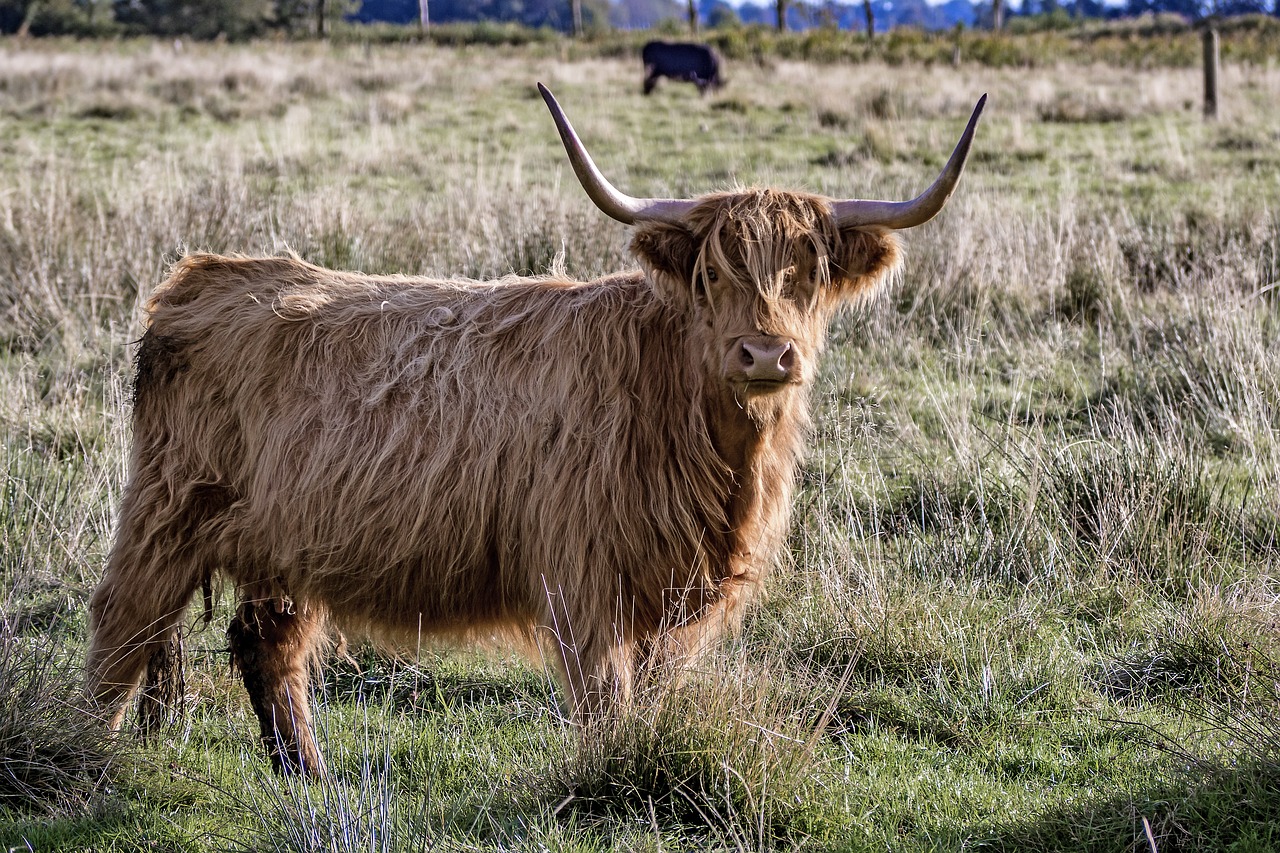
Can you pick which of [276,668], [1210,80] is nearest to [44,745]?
[276,668]

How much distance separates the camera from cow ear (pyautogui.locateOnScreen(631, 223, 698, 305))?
2705 mm

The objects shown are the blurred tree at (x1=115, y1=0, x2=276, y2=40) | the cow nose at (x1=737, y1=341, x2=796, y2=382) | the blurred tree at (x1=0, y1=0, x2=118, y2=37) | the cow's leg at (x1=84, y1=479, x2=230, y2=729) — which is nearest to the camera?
the cow nose at (x1=737, y1=341, x2=796, y2=382)

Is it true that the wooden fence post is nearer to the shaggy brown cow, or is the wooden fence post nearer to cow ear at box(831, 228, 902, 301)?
cow ear at box(831, 228, 902, 301)

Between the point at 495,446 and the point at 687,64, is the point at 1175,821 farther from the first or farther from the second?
the point at 687,64

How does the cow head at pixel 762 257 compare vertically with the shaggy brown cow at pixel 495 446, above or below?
above

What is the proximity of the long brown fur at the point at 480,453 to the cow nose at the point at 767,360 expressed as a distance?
0.04m

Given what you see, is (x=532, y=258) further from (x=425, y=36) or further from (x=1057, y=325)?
(x=425, y=36)

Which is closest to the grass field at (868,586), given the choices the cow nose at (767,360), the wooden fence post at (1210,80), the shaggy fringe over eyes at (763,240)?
the cow nose at (767,360)

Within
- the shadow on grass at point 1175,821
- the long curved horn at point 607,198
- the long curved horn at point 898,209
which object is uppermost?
the long curved horn at point 607,198

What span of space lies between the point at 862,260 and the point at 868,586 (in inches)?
40.1

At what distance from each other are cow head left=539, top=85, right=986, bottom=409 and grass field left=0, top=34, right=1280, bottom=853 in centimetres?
72

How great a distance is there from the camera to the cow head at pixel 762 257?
253cm

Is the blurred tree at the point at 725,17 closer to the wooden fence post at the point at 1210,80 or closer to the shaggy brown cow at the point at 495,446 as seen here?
the wooden fence post at the point at 1210,80

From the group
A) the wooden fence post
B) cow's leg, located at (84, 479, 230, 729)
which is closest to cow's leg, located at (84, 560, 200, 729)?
cow's leg, located at (84, 479, 230, 729)
